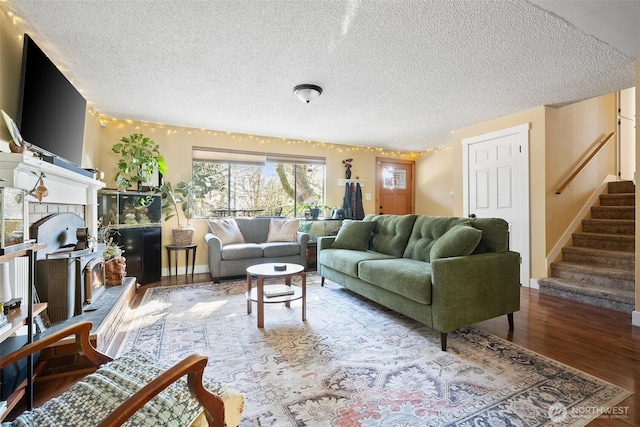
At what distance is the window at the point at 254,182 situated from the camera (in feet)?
16.1

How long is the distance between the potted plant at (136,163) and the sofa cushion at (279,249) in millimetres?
1846

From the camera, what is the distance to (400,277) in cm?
237

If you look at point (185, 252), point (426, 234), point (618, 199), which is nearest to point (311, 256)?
point (185, 252)

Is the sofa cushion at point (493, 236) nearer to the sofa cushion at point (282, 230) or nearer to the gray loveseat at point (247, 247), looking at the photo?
the gray loveseat at point (247, 247)

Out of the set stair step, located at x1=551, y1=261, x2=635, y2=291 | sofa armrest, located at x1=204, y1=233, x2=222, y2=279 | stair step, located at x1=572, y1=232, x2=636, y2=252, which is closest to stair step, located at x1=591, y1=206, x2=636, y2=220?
stair step, located at x1=572, y1=232, x2=636, y2=252

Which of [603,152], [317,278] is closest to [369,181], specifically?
[317,278]

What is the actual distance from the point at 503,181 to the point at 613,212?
4.94 feet

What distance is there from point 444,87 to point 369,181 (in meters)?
3.23

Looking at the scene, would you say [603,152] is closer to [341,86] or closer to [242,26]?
[341,86]

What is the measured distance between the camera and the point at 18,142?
178 centimetres

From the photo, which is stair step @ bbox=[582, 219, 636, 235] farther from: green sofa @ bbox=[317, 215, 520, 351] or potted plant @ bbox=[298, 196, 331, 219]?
potted plant @ bbox=[298, 196, 331, 219]

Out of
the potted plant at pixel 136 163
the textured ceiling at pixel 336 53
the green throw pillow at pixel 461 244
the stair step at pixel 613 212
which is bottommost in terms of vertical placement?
the green throw pillow at pixel 461 244

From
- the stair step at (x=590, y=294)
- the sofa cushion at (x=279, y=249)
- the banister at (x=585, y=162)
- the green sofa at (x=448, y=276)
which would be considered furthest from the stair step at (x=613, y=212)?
the sofa cushion at (x=279, y=249)
